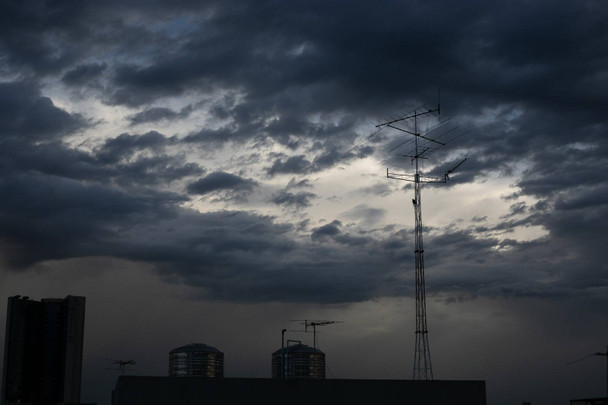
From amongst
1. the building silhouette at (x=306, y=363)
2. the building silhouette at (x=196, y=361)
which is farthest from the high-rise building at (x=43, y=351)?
the building silhouette at (x=306, y=363)

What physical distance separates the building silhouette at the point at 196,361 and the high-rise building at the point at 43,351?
1474 inches

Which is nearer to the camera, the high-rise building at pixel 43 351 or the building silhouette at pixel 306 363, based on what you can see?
the building silhouette at pixel 306 363

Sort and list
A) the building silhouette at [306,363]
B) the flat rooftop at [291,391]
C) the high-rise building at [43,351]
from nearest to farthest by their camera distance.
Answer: the flat rooftop at [291,391] → the building silhouette at [306,363] → the high-rise building at [43,351]

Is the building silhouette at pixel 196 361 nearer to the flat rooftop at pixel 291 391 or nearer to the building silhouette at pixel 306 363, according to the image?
the building silhouette at pixel 306 363

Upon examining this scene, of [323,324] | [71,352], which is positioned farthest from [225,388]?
[71,352]

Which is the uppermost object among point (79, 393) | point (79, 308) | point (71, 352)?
point (79, 308)

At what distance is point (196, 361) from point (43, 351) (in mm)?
47497

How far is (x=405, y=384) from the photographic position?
2052 inches

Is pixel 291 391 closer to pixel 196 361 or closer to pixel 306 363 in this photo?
pixel 306 363

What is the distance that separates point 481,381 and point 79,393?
107 metres

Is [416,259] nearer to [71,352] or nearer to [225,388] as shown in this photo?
→ [225,388]

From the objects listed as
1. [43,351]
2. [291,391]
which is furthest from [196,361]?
[291,391]

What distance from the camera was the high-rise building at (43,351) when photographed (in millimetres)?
135750

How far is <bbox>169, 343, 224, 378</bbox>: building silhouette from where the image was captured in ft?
360
